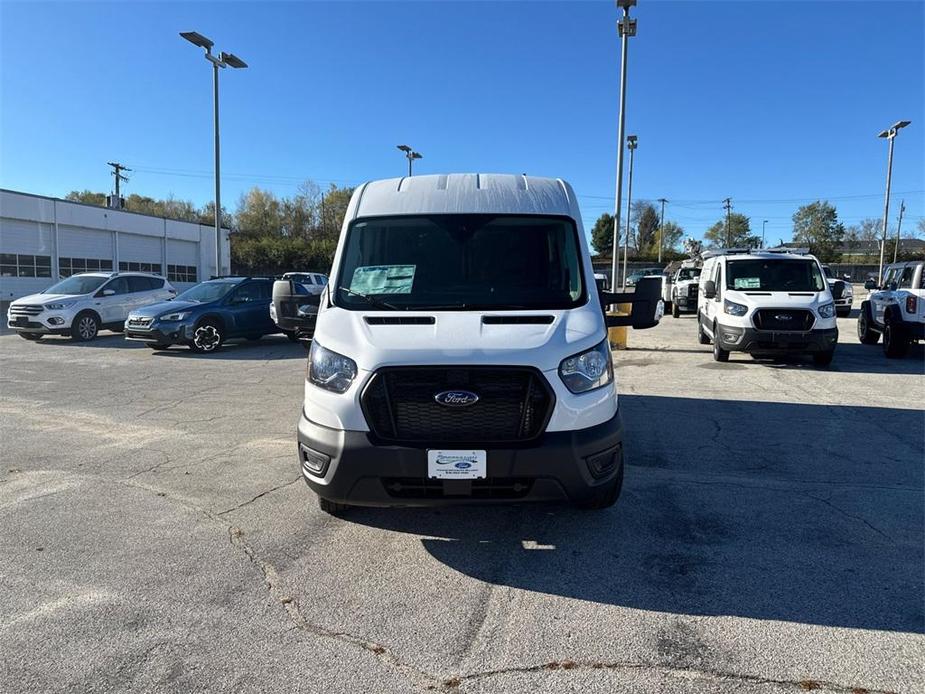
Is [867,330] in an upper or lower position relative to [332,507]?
upper

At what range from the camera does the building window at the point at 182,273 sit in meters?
Answer: 42.3

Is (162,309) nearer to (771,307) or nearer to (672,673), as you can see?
(771,307)

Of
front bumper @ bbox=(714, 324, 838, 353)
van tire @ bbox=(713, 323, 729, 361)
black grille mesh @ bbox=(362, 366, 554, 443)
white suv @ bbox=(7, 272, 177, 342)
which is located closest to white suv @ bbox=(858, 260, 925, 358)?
front bumper @ bbox=(714, 324, 838, 353)

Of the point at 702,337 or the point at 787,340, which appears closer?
the point at 787,340

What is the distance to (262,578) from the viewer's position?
3.61 meters

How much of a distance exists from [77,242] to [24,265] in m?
3.30

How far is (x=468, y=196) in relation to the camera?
499 centimetres

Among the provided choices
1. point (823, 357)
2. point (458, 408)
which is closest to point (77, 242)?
point (823, 357)

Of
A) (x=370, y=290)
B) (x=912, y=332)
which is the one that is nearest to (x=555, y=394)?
(x=370, y=290)

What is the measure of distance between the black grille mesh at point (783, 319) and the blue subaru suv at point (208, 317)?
10946mm

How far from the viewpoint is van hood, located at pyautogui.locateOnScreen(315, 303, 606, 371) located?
3.63 metres

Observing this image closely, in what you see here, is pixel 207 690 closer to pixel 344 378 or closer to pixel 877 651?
pixel 344 378

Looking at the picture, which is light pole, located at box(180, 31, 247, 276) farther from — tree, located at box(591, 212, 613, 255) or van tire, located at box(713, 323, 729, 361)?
tree, located at box(591, 212, 613, 255)

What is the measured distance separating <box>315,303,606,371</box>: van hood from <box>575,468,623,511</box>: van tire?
2.79 ft
